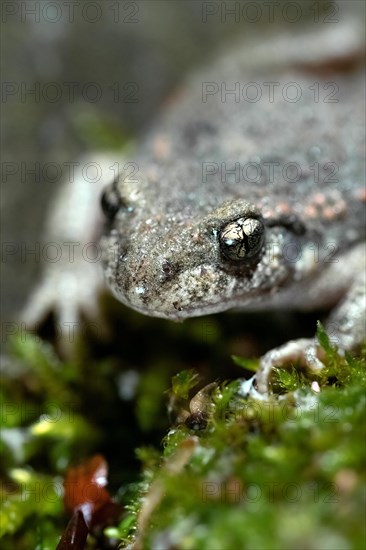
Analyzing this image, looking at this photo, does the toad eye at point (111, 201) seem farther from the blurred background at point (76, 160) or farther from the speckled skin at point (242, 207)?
the blurred background at point (76, 160)

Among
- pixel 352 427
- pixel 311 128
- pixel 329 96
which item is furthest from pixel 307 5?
pixel 352 427

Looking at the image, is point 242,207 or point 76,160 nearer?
point 242,207

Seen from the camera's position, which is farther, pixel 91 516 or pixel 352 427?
pixel 91 516

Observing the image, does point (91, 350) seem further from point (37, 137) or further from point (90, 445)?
point (37, 137)

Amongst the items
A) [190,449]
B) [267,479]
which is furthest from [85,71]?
[267,479]

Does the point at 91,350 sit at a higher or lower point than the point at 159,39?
lower

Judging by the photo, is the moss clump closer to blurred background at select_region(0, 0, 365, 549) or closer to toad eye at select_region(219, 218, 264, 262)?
blurred background at select_region(0, 0, 365, 549)

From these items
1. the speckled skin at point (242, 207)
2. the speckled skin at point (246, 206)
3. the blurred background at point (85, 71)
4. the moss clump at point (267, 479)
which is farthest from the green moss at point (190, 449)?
the blurred background at point (85, 71)

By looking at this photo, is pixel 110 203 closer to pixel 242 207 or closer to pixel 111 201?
pixel 111 201
